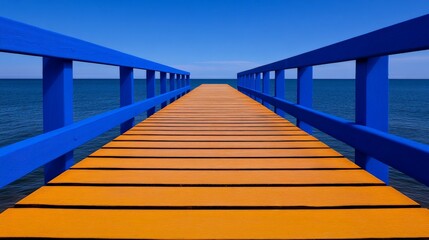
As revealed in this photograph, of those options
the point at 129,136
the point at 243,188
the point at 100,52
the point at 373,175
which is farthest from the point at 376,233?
the point at 129,136

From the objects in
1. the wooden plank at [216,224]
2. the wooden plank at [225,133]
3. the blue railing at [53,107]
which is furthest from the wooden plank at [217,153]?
the wooden plank at [216,224]

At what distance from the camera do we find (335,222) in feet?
4.74

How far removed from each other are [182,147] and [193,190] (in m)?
1.09

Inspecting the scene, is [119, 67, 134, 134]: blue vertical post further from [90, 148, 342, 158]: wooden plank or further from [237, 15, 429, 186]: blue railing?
[237, 15, 429, 186]: blue railing

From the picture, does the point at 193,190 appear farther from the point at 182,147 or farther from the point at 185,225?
the point at 182,147

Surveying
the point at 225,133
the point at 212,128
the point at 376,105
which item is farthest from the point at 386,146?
the point at 212,128

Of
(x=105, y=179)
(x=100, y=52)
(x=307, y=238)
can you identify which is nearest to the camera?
(x=307, y=238)

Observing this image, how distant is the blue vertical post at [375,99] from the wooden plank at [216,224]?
23.0 inches

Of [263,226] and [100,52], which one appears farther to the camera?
[100,52]

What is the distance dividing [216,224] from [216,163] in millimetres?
965

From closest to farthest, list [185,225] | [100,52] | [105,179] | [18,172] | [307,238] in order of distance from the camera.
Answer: [307,238]
[185,225]
[18,172]
[105,179]
[100,52]

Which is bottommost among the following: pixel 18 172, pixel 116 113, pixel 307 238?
pixel 307 238

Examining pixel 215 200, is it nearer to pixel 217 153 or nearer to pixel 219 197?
pixel 219 197

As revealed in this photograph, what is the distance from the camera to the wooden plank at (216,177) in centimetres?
195
